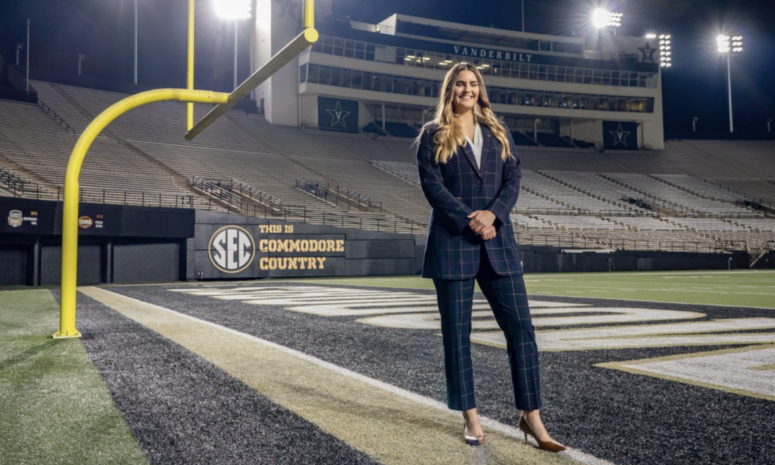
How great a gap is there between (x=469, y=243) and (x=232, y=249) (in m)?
19.5

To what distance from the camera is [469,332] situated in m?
2.60

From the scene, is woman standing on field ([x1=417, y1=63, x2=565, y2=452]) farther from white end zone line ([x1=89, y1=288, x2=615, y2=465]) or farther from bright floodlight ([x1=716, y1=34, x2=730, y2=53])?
bright floodlight ([x1=716, y1=34, x2=730, y2=53])

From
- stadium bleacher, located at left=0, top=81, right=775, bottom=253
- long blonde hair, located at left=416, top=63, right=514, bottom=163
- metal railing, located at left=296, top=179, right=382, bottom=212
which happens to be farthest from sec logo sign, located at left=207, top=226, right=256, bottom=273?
long blonde hair, located at left=416, top=63, right=514, bottom=163

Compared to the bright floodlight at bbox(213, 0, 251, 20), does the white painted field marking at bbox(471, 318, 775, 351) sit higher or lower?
lower

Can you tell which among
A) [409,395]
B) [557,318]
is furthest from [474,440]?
[557,318]

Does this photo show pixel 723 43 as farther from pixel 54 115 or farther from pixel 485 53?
pixel 54 115

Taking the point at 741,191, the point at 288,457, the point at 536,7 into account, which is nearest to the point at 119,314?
the point at 288,457

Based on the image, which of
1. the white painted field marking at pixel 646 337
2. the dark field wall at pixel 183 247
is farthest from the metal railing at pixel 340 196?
the white painted field marking at pixel 646 337

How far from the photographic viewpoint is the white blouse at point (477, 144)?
2.70 metres

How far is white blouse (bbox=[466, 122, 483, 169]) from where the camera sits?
8.86 ft

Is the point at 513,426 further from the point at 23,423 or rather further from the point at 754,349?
the point at 754,349

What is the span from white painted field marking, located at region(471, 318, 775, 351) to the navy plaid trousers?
2489mm

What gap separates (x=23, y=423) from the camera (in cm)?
289

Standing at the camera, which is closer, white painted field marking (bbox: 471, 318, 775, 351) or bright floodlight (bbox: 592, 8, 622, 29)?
white painted field marking (bbox: 471, 318, 775, 351)
